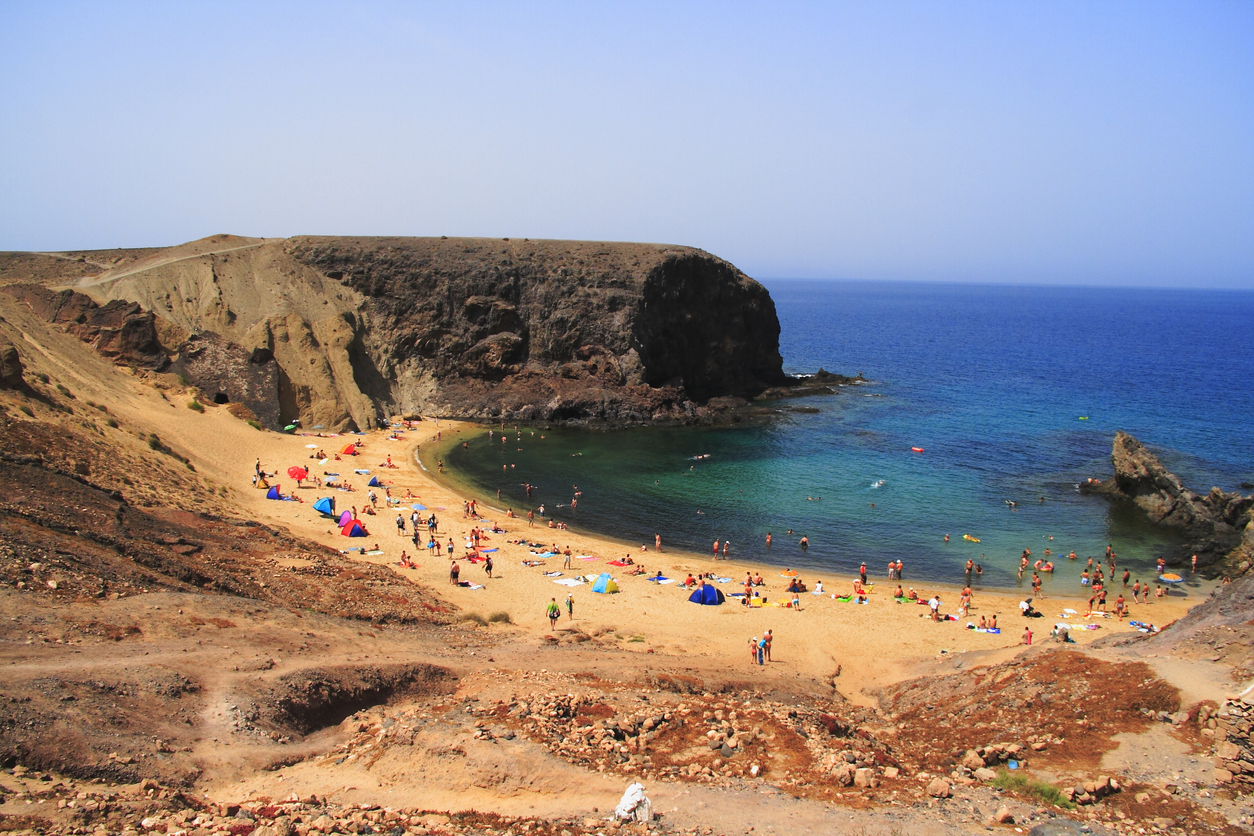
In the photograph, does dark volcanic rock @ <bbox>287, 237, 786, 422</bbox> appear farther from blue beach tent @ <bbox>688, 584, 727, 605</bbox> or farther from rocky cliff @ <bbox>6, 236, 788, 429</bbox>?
blue beach tent @ <bbox>688, 584, 727, 605</bbox>

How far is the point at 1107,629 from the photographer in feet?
88.8

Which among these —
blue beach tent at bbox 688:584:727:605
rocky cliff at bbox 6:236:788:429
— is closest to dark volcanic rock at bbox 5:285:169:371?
rocky cliff at bbox 6:236:788:429

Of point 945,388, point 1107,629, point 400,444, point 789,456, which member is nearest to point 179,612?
point 1107,629

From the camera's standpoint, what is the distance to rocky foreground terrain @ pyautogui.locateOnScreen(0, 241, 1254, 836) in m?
11.0

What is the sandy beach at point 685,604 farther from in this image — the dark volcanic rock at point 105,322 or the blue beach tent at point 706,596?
the dark volcanic rock at point 105,322

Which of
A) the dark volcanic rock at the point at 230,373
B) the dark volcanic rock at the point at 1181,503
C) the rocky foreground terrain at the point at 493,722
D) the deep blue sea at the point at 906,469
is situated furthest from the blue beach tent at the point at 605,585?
the dark volcanic rock at the point at 230,373

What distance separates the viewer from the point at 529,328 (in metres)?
63.1

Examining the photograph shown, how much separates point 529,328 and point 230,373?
76.6 ft

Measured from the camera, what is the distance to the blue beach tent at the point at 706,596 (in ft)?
92.7

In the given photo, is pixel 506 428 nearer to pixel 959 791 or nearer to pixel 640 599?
pixel 640 599

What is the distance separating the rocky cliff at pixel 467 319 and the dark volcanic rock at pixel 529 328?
123 mm

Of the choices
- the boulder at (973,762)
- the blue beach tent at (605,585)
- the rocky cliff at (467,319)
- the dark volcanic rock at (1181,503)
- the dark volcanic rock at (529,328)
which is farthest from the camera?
the dark volcanic rock at (529,328)

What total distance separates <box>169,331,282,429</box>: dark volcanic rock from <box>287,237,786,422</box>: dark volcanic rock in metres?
8.87

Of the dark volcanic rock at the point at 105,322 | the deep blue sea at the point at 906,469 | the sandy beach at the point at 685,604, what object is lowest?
the sandy beach at the point at 685,604
